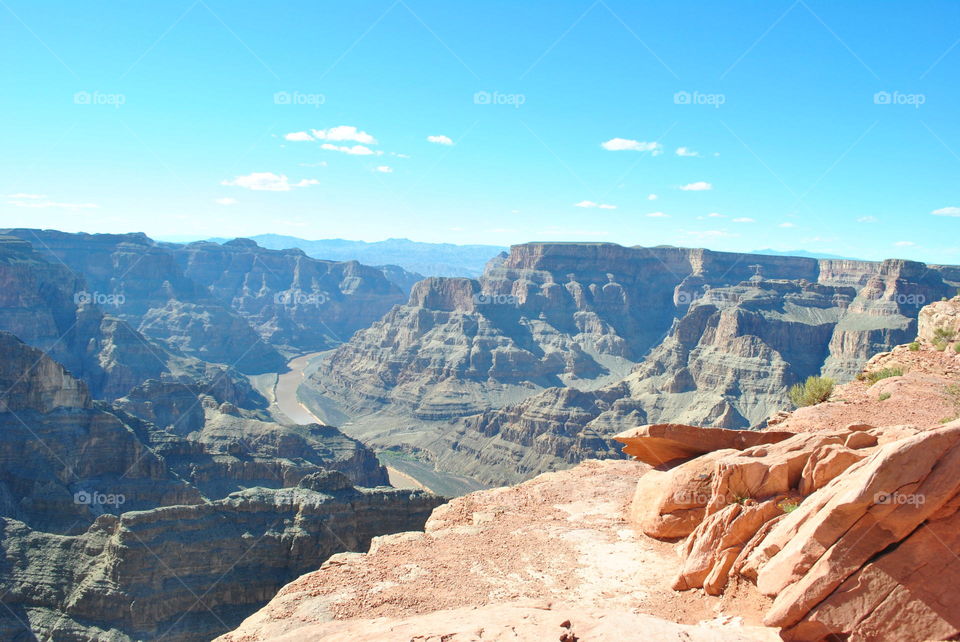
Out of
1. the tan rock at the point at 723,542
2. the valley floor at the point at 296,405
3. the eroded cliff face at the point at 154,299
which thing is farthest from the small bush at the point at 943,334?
the eroded cliff face at the point at 154,299

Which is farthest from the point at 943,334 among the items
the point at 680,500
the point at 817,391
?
the point at 680,500

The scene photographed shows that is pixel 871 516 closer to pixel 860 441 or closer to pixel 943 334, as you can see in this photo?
pixel 860 441

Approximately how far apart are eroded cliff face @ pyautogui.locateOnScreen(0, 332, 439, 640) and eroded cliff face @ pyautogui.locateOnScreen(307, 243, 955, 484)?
166 feet

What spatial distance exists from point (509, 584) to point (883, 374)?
23.0 meters

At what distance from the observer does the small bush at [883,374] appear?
103ft

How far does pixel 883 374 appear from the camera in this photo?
104ft

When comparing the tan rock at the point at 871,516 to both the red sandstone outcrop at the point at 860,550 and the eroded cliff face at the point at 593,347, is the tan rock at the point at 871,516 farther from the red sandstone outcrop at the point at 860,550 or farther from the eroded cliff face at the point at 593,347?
the eroded cliff face at the point at 593,347

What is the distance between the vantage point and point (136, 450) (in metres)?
56.9

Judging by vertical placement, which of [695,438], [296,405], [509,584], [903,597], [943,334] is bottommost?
[296,405]

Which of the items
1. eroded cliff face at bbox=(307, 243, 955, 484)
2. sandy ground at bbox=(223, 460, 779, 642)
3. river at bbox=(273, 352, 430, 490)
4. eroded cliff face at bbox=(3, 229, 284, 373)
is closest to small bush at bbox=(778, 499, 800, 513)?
sandy ground at bbox=(223, 460, 779, 642)

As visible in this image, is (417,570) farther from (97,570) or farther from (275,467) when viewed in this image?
(275,467)

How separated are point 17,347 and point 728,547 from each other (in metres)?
62.3

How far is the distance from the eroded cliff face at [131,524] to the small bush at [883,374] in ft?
83.8

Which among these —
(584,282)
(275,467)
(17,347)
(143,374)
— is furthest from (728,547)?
(584,282)
